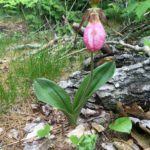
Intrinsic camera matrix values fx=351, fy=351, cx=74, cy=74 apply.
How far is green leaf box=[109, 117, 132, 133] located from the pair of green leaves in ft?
0.79

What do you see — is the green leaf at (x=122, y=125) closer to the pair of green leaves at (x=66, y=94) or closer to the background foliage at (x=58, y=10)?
the pair of green leaves at (x=66, y=94)

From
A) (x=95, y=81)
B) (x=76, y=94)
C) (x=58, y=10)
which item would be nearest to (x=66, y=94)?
(x=76, y=94)

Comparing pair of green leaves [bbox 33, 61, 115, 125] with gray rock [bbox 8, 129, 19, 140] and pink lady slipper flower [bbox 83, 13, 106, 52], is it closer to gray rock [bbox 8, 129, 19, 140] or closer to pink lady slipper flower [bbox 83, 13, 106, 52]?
gray rock [bbox 8, 129, 19, 140]

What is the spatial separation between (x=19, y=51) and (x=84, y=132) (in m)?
1.68

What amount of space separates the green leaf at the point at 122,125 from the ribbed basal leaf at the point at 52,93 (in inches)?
11.7

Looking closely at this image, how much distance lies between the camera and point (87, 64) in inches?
113

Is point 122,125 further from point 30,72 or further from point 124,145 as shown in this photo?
point 30,72

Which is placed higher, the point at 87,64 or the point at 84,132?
the point at 87,64

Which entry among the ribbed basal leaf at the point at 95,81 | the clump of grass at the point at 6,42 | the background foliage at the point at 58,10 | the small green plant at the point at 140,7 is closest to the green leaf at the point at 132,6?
A: the small green plant at the point at 140,7

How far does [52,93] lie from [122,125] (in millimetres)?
488

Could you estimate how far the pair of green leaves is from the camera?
220cm

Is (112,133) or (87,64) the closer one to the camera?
(112,133)

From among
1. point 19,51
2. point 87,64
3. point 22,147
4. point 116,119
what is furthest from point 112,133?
point 19,51

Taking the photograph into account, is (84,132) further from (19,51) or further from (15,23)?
(15,23)
